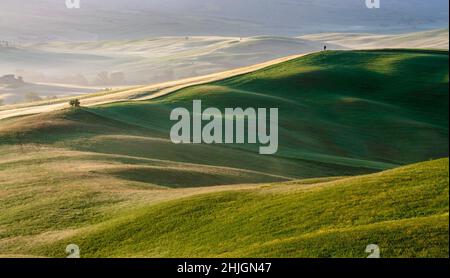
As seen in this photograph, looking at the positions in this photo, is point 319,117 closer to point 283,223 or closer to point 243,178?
point 243,178

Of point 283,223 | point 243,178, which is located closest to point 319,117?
point 243,178

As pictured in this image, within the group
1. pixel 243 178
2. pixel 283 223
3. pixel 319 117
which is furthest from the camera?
pixel 319 117

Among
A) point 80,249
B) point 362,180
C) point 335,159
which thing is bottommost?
point 335,159

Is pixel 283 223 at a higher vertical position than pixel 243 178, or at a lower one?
higher

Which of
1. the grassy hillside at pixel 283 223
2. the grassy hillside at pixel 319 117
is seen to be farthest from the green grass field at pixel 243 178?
the grassy hillside at pixel 319 117

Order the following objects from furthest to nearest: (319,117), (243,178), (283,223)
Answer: (319,117)
(243,178)
(283,223)

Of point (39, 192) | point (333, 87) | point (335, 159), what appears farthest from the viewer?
point (333, 87)

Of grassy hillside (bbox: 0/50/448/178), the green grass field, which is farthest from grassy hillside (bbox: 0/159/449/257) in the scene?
grassy hillside (bbox: 0/50/448/178)

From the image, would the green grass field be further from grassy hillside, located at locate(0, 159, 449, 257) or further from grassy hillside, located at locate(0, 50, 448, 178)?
grassy hillside, located at locate(0, 50, 448, 178)

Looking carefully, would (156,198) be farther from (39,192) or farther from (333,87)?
(333,87)
